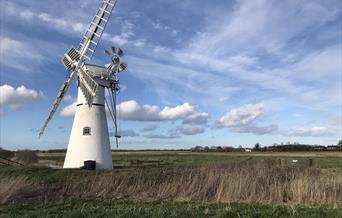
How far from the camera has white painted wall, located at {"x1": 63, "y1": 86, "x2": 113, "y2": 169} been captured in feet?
103

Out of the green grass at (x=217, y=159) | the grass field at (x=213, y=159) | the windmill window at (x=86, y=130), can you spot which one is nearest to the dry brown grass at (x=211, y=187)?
the green grass at (x=217, y=159)

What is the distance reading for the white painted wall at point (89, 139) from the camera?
1232 inches

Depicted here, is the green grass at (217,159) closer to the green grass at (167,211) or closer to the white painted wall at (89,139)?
the white painted wall at (89,139)

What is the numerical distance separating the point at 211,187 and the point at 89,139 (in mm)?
17398

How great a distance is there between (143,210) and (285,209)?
3480 millimetres

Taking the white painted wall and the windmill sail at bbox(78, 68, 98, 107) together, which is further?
the windmill sail at bbox(78, 68, 98, 107)

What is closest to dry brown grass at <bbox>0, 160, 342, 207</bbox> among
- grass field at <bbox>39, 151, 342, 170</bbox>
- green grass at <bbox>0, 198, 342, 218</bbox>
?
green grass at <bbox>0, 198, 342, 218</bbox>

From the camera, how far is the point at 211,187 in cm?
1555

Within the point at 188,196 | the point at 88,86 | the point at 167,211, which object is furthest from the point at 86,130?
the point at 167,211

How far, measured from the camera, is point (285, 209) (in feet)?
34.2

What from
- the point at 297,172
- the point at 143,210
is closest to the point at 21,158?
the point at 297,172

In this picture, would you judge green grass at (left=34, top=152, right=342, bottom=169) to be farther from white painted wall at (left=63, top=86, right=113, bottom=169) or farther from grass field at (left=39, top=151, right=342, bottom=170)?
white painted wall at (left=63, top=86, right=113, bottom=169)

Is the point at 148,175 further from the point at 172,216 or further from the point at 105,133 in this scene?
the point at 105,133

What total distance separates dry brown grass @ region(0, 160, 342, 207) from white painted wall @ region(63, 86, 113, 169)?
40.8 ft
